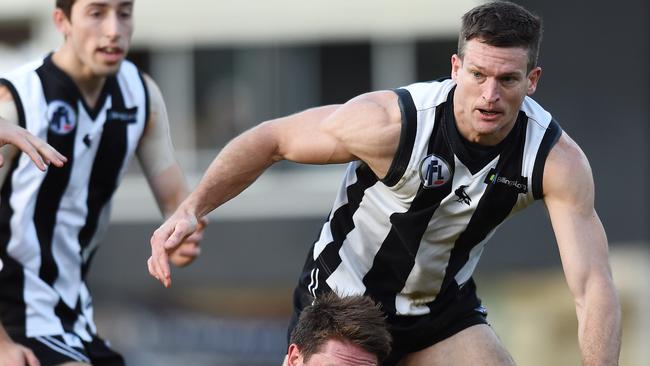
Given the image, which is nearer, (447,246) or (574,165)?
(574,165)

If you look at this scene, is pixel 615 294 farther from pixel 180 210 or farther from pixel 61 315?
pixel 61 315

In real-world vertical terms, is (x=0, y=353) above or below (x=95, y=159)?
below

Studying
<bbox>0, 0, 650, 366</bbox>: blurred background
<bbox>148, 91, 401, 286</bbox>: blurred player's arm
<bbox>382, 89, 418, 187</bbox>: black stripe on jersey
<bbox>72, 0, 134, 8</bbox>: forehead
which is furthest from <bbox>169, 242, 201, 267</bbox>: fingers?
<bbox>0, 0, 650, 366</bbox>: blurred background

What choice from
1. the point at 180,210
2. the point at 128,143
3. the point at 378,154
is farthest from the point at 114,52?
the point at 378,154

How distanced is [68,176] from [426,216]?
1.94 meters

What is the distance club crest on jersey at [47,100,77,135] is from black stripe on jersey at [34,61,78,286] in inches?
0.6

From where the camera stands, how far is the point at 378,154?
18.1ft

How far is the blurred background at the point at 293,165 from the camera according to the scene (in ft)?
66.5

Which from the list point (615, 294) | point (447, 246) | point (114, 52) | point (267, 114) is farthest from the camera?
point (267, 114)

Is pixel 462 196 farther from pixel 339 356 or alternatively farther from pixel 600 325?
pixel 339 356

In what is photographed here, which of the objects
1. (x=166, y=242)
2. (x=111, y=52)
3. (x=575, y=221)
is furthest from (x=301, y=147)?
(x=111, y=52)

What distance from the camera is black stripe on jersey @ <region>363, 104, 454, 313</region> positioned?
557cm

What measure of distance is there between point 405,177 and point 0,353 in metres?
2.05

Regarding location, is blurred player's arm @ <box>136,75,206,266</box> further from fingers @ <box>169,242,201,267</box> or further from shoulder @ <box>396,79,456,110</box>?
shoulder @ <box>396,79,456,110</box>
